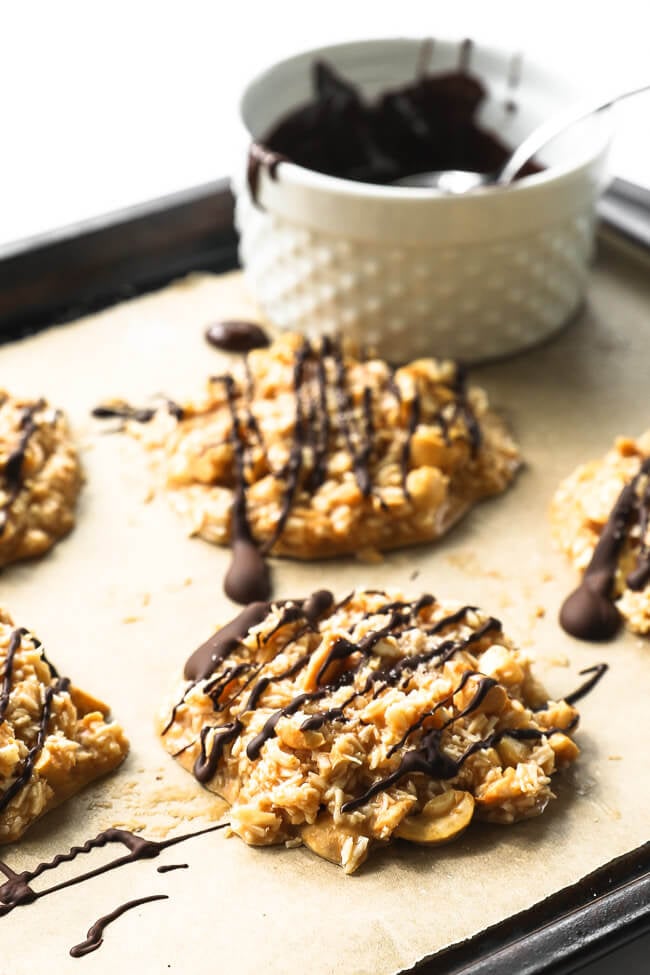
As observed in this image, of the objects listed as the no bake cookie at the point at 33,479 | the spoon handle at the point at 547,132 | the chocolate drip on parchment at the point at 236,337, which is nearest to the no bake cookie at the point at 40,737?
the no bake cookie at the point at 33,479

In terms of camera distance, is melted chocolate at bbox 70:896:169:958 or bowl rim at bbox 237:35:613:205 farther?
bowl rim at bbox 237:35:613:205

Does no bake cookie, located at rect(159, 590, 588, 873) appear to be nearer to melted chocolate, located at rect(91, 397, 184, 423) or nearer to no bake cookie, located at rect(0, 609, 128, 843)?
no bake cookie, located at rect(0, 609, 128, 843)

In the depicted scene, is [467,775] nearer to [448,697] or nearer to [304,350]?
[448,697]

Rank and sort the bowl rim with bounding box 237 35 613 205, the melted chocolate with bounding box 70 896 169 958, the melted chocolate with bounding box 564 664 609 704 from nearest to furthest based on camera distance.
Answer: the melted chocolate with bounding box 70 896 169 958
the melted chocolate with bounding box 564 664 609 704
the bowl rim with bounding box 237 35 613 205

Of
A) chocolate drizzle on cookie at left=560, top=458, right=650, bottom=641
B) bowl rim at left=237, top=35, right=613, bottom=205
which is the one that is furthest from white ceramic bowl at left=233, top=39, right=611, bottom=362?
chocolate drizzle on cookie at left=560, top=458, right=650, bottom=641

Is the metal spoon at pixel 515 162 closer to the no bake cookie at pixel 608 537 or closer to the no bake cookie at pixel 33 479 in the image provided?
the no bake cookie at pixel 608 537

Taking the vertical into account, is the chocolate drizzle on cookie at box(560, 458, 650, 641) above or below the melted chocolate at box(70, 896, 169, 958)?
above
